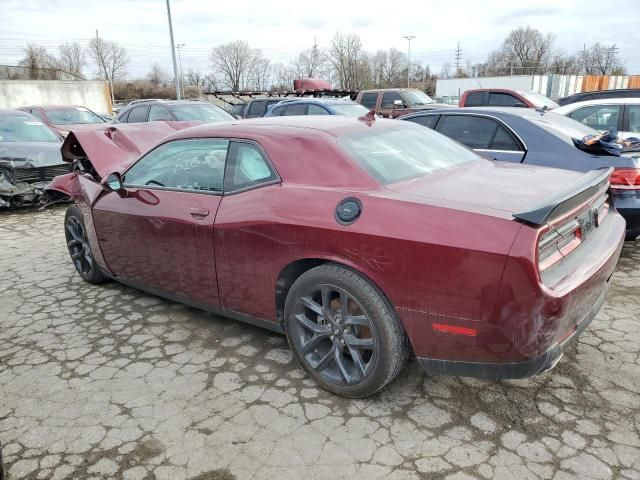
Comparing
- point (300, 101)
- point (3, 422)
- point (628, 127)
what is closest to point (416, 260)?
point (3, 422)

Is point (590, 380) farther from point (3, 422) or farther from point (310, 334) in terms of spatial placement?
point (3, 422)

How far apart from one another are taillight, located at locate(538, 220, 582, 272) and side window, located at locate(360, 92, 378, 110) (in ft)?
41.8

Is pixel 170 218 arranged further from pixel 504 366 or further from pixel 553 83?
pixel 553 83

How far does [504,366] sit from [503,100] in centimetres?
1080

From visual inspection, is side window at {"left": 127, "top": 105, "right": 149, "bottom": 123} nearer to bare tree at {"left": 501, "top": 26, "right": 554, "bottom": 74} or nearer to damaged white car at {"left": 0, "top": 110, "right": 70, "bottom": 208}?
damaged white car at {"left": 0, "top": 110, "right": 70, "bottom": 208}

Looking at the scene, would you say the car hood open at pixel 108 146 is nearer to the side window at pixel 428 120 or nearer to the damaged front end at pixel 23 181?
the damaged front end at pixel 23 181

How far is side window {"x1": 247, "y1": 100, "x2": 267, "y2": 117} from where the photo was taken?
13.6 meters

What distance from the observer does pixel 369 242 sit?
7.80 ft

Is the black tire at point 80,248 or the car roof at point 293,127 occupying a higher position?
the car roof at point 293,127

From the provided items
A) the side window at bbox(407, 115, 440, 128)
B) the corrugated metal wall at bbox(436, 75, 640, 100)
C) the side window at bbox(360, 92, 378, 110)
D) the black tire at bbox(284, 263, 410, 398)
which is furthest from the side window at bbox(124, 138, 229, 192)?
the corrugated metal wall at bbox(436, 75, 640, 100)

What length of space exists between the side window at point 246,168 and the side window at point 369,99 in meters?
12.1

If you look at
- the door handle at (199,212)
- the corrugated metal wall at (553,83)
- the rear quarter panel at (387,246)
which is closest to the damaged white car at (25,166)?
the door handle at (199,212)

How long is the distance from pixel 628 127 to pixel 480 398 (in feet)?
20.4

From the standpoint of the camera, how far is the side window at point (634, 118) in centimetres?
699
